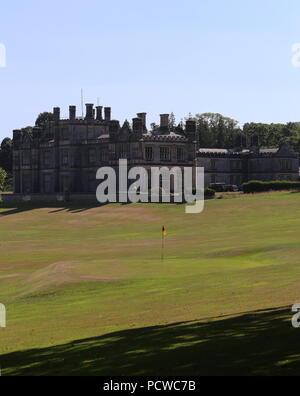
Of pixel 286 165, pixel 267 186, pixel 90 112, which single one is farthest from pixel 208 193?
pixel 90 112

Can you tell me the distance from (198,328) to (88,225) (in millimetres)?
62478

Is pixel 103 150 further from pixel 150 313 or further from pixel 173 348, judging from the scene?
pixel 173 348

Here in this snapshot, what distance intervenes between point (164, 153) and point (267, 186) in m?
17.6

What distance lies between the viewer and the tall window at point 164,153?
117844 millimetres

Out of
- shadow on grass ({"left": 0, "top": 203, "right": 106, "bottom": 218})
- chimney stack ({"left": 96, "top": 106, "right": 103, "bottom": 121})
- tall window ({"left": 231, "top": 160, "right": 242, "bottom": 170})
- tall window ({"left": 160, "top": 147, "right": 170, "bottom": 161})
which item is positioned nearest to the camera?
shadow on grass ({"left": 0, "top": 203, "right": 106, "bottom": 218})

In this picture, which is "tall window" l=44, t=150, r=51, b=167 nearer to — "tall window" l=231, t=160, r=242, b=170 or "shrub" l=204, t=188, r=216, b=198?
A: "tall window" l=231, t=160, r=242, b=170

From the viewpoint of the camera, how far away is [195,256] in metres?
51.8

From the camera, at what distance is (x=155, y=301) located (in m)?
32.9

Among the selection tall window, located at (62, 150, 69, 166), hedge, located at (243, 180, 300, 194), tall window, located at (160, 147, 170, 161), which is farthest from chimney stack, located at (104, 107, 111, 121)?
hedge, located at (243, 180, 300, 194)

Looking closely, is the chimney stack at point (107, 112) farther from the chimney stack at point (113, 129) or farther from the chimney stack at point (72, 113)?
the chimney stack at point (113, 129)

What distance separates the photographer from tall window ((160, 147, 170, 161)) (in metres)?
118

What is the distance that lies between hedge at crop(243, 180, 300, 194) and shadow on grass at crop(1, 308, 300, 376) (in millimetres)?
82793

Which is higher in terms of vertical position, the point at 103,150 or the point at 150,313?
the point at 103,150
